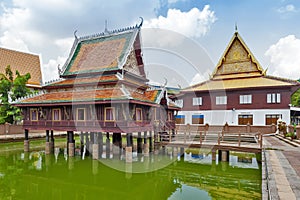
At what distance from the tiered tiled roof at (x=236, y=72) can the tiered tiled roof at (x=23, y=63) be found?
21.9 meters

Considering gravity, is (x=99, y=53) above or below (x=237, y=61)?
below

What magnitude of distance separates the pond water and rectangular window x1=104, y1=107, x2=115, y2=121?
279cm

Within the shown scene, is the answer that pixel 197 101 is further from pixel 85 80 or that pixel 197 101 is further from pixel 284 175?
pixel 284 175

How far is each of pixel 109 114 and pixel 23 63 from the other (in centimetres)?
2622

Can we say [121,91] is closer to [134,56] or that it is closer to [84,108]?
[84,108]

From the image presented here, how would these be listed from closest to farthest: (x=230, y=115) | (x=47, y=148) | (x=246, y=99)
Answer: (x=47, y=148), (x=246, y=99), (x=230, y=115)

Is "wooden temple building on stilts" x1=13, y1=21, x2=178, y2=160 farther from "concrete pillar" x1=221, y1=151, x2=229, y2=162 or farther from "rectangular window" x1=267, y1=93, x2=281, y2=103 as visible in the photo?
"rectangular window" x1=267, y1=93, x2=281, y2=103

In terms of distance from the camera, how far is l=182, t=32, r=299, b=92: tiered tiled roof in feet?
79.1

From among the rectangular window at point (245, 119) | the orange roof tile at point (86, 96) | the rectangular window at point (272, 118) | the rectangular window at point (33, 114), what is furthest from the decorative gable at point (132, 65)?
the rectangular window at point (272, 118)

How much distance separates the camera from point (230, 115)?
24688 millimetres

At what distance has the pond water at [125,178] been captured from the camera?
921cm

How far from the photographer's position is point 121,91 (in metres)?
13.6

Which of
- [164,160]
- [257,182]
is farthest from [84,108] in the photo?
[257,182]

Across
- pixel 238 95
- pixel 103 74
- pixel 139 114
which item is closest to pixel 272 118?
pixel 238 95
